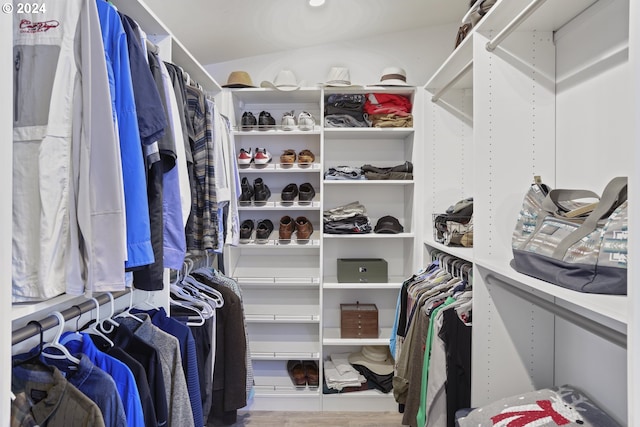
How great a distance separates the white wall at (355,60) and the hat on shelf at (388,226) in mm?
1019

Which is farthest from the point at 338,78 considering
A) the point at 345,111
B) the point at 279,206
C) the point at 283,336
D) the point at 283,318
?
the point at 283,336

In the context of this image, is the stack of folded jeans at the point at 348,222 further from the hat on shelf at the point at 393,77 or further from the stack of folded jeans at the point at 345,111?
the hat on shelf at the point at 393,77

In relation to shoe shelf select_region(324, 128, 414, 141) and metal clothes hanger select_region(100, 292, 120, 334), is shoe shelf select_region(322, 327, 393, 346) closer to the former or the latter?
shoe shelf select_region(324, 128, 414, 141)

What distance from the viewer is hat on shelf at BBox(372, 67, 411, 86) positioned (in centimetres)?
273

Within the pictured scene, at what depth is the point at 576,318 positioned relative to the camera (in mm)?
1062

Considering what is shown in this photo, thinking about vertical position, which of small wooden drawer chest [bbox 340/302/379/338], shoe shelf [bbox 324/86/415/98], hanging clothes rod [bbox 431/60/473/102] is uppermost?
shoe shelf [bbox 324/86/415/98]

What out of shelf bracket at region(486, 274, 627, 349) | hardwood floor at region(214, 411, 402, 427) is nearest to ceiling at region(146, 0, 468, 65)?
shelf bracket at region(486, 274, 627, 349)

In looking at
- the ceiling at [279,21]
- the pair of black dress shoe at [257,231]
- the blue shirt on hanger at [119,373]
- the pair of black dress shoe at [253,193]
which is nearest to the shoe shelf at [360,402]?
the pair of black dress shoe at [257,231]

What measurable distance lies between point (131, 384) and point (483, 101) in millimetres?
1503

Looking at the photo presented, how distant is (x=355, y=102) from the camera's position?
2.82 m

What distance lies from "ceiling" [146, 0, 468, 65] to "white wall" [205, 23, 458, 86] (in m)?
0.06

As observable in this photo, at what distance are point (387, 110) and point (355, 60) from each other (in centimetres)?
54

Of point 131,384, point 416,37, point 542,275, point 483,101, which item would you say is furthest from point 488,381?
point 416,37

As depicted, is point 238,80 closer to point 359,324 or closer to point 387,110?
point 387,110
